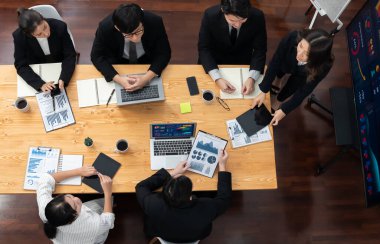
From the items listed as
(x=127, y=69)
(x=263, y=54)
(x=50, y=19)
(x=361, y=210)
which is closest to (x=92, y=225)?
(x=127, y=69)

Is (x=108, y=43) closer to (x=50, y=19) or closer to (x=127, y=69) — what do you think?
(x=127, y=69)

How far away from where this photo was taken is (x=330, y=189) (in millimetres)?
3291

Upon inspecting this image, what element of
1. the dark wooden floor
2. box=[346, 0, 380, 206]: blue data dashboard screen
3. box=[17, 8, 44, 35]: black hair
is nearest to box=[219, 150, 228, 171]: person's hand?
the dark wooden floor

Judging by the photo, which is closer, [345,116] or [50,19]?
[50,19]

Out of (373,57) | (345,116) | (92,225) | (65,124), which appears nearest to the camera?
(92,225)

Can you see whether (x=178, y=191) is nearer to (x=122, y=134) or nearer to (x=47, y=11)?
(x=122, y=134)

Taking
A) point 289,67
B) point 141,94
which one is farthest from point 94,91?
point 289,67

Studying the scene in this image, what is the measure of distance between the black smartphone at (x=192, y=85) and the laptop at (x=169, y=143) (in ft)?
0.97

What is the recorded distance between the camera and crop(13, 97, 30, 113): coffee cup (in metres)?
2.38

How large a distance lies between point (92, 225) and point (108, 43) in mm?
1370

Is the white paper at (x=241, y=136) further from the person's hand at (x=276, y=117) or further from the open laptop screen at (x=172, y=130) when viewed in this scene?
the open laptop screen at (x=172, y=130)

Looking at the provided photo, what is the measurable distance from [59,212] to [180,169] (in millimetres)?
799

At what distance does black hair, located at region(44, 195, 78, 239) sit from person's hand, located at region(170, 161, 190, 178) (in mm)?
668

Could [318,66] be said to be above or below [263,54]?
above
